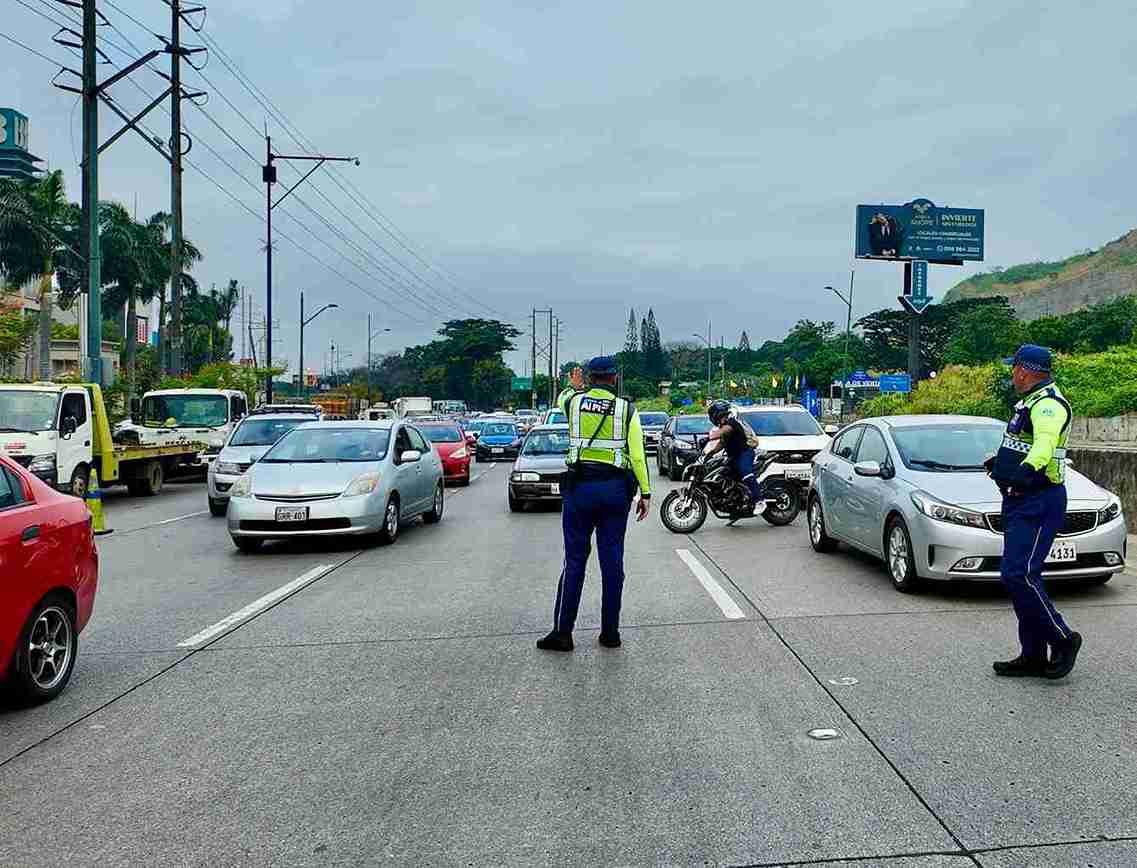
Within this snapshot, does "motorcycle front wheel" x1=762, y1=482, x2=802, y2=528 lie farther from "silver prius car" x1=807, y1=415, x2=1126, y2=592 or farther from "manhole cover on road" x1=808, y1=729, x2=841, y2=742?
"manhole cover on road" x1=808, y1=729, x2=841, y2=742

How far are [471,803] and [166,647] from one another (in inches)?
147

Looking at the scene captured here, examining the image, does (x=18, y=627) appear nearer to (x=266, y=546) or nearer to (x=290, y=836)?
(x=290, y=836)

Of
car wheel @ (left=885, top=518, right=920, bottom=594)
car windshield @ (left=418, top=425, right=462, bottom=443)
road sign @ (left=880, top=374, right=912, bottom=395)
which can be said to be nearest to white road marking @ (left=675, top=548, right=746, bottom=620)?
car wheel @ (left=885, top=518, right=920, bottom=594)

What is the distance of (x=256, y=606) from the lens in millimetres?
8602

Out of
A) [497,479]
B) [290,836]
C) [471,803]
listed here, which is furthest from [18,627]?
[497,479]

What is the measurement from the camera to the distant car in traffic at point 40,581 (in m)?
5.28

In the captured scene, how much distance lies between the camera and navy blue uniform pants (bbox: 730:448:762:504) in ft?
45.7

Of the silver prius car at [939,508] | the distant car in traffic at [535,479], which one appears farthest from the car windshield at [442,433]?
the silver prius car at [939,508]

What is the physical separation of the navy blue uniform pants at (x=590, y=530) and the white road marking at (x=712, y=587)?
5.14ft

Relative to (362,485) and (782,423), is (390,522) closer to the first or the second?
(362,485)

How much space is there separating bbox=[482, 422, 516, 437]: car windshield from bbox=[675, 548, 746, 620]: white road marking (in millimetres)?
24765

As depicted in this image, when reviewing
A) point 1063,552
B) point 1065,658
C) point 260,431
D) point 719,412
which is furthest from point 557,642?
point 260,431

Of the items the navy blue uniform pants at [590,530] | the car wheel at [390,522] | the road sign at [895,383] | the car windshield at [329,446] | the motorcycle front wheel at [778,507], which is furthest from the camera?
the road sign at [895,383]

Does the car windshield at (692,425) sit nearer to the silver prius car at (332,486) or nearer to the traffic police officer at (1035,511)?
the silver prius car at (332,486)
